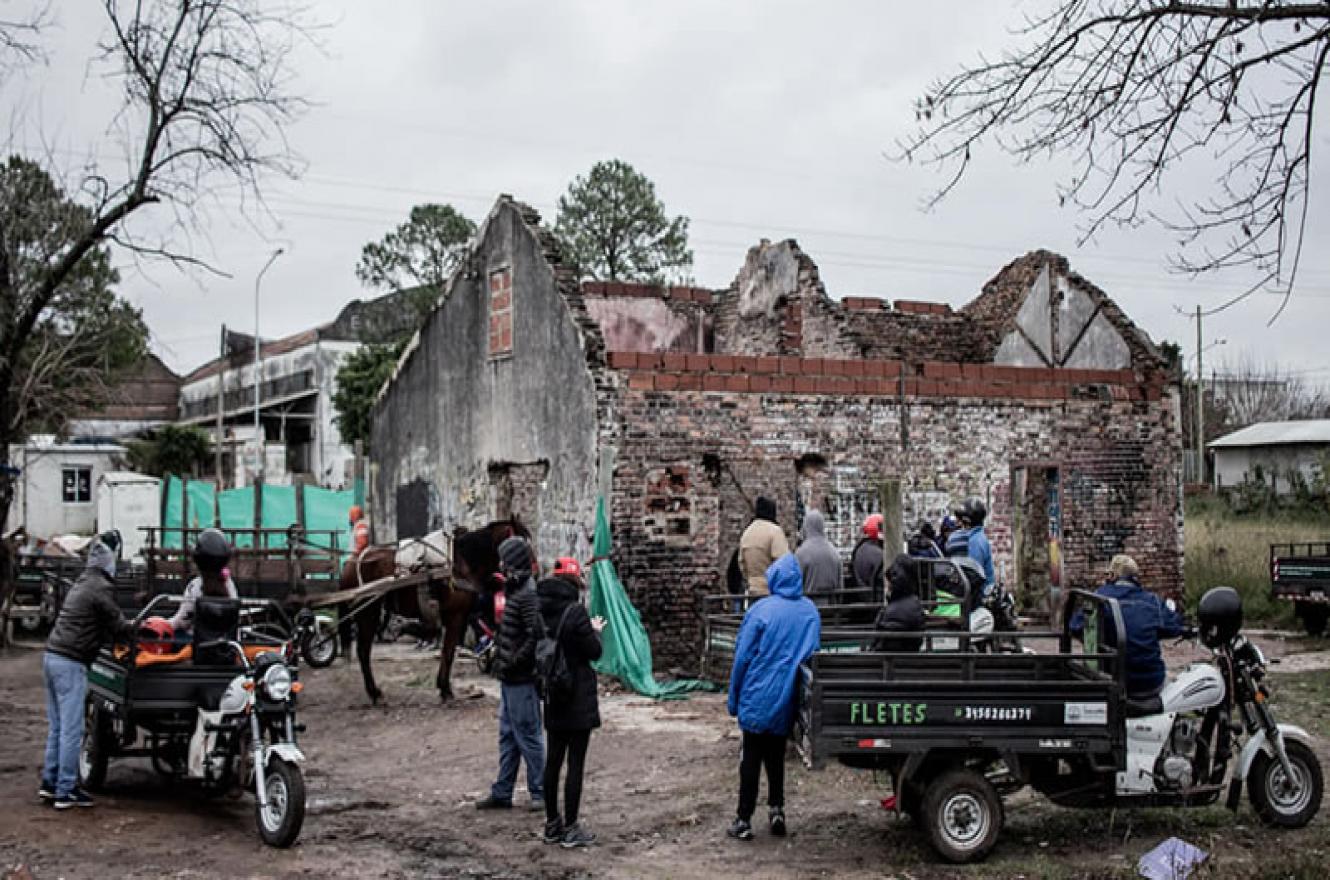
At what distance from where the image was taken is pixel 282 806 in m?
8.46

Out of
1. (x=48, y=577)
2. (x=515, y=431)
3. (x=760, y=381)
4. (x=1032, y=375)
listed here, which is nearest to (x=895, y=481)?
(x=760, y=381)

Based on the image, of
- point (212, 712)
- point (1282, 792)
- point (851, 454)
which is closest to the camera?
point (1282, 792)

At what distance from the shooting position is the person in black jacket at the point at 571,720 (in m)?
8.68

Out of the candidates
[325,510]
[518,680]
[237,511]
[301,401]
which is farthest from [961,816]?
[301,401]

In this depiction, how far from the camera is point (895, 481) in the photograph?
55.8 feet

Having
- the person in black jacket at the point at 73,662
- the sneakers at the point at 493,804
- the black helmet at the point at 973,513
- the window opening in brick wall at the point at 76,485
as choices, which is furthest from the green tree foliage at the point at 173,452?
the sneakers at the point at 493,804

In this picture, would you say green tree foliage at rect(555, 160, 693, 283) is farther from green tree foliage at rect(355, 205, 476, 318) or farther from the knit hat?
the knit hat

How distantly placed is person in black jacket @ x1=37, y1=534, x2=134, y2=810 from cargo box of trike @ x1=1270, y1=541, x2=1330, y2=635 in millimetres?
15807

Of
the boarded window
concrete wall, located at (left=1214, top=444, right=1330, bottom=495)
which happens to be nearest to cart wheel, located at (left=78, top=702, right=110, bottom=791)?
the boarded window

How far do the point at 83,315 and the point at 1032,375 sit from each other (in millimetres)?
20339

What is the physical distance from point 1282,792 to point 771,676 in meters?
3.32

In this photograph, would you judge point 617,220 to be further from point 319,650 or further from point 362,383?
point 319,650

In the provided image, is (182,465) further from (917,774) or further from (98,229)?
(917,774)

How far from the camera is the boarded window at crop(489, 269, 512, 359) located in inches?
758
